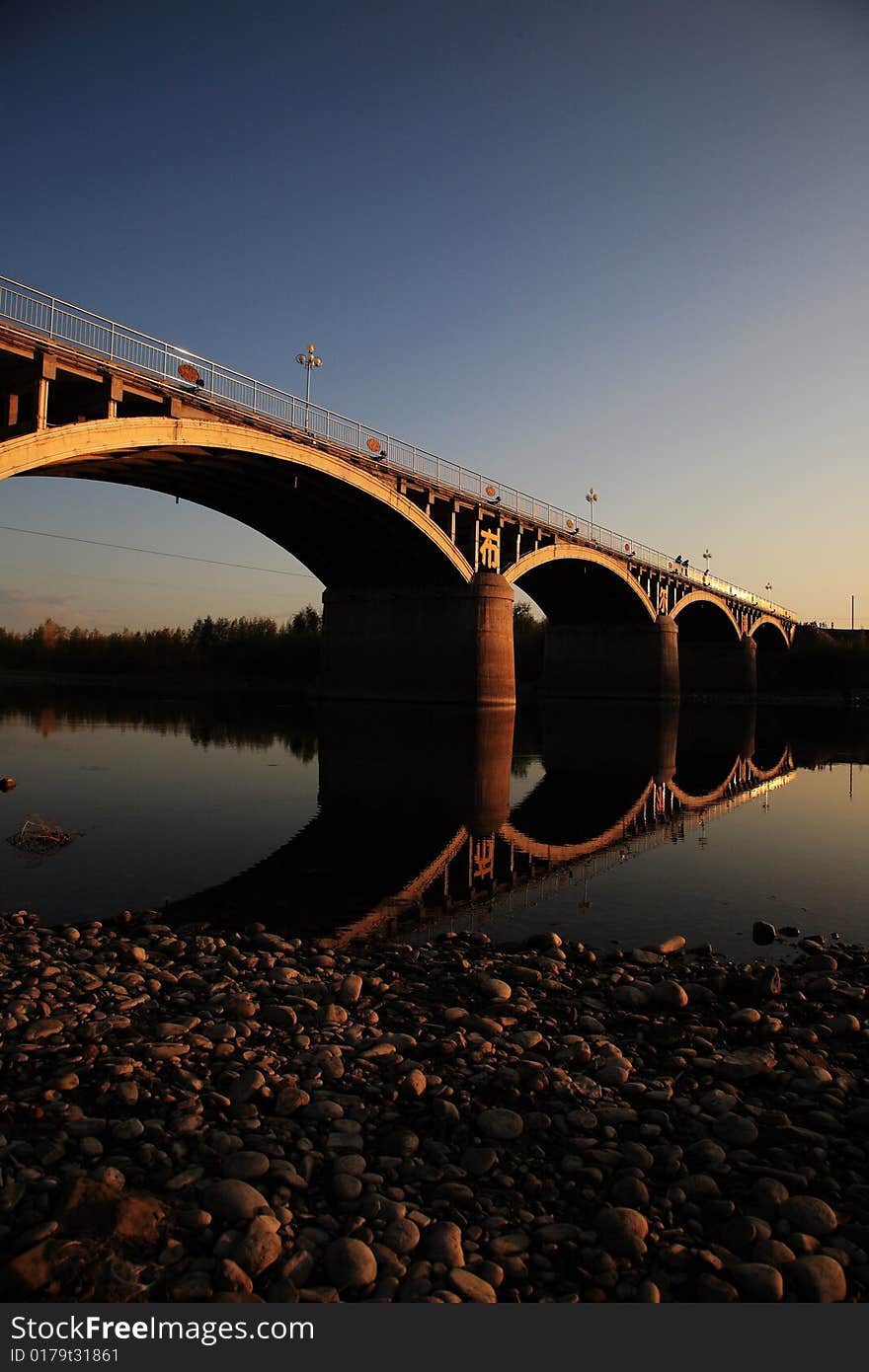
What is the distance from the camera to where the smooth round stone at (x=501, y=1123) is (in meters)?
4.62

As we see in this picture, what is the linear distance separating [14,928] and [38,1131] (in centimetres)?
435

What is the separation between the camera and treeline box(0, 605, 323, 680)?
4021 inches

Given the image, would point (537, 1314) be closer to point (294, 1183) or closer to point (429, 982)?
point (294, 1183)

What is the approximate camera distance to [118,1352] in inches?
122

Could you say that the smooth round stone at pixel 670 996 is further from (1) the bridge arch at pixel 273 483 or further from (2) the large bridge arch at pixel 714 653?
(2) the large bridge arch at pixel 714 653

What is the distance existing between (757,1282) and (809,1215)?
2.04ft

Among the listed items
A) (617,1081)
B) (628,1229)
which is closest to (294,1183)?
(628,1229)

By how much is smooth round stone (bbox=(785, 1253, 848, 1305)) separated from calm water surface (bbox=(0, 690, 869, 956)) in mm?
5230

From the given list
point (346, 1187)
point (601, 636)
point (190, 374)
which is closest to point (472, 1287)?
point (346, 1187)

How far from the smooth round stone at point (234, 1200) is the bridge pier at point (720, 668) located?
94906 millimetres

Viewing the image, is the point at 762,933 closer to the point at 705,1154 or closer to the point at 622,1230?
the point at 705,1154

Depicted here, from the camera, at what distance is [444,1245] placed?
3615 mm

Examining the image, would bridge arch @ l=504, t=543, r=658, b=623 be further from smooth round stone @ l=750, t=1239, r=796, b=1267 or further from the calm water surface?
smooth round stone @ l=750, t=1239, r=796, b=1267

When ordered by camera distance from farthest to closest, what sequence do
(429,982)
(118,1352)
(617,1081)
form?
1. (429,982)
2. (617,1081)
3. (118,1352)
